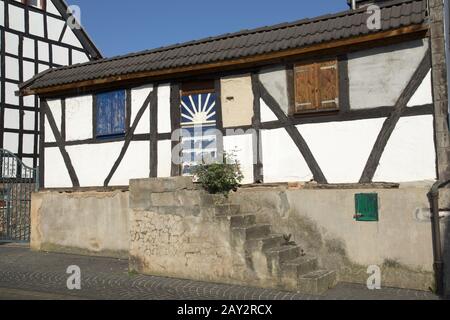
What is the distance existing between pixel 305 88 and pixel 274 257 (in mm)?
3016

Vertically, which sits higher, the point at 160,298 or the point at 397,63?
the point at 397,63

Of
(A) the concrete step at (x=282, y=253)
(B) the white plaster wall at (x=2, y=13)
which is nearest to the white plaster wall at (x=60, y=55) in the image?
(B) the white plaster wall at (x=2, y=13)

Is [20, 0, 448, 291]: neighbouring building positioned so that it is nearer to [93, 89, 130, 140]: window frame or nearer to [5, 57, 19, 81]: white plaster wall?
[93, 89, 130, 140]: window frame

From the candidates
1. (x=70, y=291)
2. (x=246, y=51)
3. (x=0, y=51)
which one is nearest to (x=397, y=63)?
(x=246, y=51)

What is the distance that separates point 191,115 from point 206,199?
2.28 m

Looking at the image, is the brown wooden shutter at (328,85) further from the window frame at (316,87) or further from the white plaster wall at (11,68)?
the white plaster wall at (11,68)

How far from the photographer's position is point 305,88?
27.6 ft

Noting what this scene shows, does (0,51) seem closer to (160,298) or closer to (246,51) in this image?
(246,51)

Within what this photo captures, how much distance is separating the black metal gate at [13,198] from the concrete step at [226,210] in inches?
283

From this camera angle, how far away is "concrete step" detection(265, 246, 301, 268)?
7246 millimetres

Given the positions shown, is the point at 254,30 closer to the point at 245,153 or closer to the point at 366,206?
the point at 245,153

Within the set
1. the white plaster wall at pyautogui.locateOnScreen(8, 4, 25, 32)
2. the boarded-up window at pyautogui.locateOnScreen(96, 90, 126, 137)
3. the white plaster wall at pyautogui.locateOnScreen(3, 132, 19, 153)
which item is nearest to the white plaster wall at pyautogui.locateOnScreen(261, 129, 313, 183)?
the boarded-up window at pyautogui.locateOnScreen(96, 90, 126, 137)

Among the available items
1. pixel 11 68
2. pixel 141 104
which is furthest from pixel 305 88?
pixel 11 68
